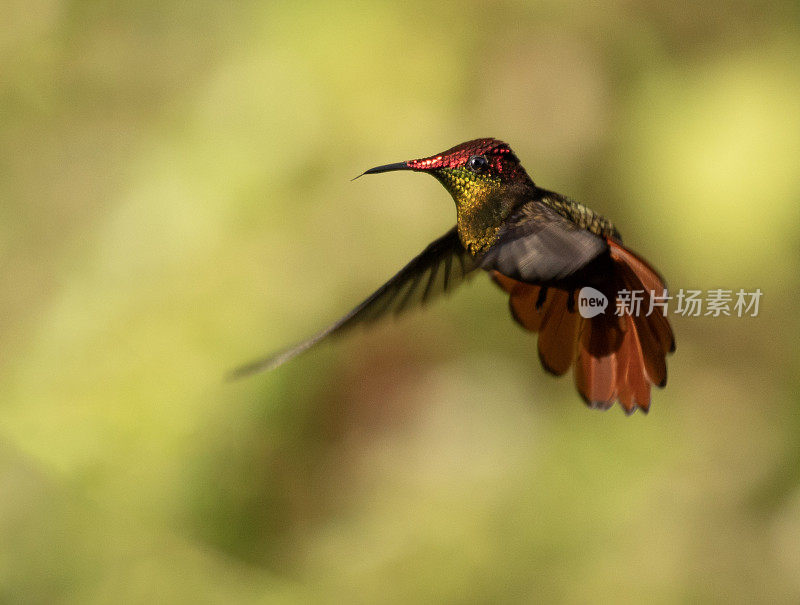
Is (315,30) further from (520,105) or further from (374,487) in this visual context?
(374,487)

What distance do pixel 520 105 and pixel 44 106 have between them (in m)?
1.44

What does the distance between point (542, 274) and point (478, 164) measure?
0.88 ft

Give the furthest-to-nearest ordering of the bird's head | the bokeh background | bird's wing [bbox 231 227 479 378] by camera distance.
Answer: the bokeh background, bird's wing [bbox 231 227 479 378], the bird's head

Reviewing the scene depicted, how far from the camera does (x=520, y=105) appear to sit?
2.61 metres

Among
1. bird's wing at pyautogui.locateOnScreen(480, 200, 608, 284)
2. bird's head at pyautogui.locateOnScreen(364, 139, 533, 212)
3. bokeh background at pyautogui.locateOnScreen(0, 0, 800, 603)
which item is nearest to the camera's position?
bird's wing at pyautogui.locateOnScreen(480, 200, 608, 284)

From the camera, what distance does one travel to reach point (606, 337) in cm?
110

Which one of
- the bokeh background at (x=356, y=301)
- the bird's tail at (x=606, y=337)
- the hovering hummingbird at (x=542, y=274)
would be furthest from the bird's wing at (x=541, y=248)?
the bokeh background at (x=356, y=301)

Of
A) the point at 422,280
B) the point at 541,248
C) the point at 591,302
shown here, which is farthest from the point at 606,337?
the point at 541,248

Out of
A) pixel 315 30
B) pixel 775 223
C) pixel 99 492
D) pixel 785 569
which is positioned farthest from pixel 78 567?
pixel 775 223

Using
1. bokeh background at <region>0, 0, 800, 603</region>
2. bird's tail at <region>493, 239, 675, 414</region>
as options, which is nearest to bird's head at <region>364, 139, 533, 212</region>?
bird's tail at <region>493, 239, 675, 414</region>

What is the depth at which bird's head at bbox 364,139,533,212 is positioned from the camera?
35.4 inches

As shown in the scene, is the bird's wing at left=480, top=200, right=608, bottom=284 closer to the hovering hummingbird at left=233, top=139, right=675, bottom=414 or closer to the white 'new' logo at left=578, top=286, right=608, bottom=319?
the hovering hummingbird at left=233, top=139, right=675, bottom=414

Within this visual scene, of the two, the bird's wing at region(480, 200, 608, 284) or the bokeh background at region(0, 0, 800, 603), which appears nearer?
the bird's wing at region(480, 200, 608, 284)

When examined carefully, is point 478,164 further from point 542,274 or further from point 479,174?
point 542,274
